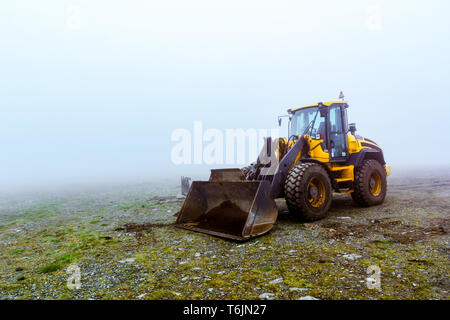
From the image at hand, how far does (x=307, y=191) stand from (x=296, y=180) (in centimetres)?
40

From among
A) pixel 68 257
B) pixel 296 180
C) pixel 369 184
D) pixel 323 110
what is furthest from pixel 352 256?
pixel 369 184

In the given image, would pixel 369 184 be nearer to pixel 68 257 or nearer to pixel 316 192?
pixel 316 192

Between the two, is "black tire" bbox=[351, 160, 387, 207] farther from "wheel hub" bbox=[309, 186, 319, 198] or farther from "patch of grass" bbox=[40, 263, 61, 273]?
"patch of grass" bbox=[40, 263, 61, 273]

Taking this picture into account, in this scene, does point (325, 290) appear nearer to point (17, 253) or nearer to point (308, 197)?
point (308, 197)

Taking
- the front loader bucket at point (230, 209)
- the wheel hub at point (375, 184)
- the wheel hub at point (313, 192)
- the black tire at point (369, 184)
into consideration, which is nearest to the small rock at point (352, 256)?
the front loader bucket at point (230, 209)

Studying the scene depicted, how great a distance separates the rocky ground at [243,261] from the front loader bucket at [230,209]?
9.4 inches

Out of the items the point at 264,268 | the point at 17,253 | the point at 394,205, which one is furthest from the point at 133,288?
the point at 394,205

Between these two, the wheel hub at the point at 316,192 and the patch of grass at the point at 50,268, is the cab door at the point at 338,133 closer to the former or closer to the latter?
the wheel hub at the point at 316,192

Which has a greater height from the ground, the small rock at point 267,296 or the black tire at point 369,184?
the black tire at point 369,184

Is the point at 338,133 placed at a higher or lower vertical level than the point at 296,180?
higher

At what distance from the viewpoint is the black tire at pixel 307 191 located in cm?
537

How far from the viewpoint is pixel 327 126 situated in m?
6.86

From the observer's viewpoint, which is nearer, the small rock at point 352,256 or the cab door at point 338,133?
the small rock at point 352,256

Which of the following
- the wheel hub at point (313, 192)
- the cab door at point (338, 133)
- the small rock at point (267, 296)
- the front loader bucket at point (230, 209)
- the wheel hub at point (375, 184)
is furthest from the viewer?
the wheel hub at point (375, 184)
